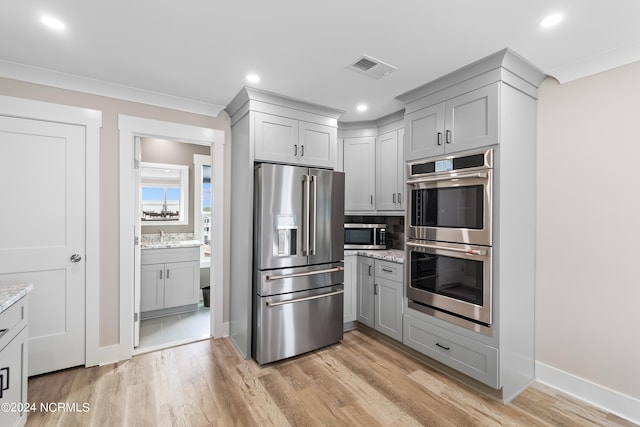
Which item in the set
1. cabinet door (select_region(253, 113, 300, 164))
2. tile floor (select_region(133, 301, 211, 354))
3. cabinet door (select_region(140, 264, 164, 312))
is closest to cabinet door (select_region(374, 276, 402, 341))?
cabinet door (select_region(253, 113, 300, 164))

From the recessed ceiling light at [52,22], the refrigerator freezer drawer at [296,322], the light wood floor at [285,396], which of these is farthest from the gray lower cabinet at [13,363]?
the recessed ceiling light at [52,22]

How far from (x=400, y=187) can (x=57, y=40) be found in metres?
3.18

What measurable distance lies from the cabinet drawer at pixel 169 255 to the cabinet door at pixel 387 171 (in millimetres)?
2592

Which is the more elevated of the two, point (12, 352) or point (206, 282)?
point (12, 352)

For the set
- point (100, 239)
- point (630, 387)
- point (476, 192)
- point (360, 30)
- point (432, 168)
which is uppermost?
point (360, 30)

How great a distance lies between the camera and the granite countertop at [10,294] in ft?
5.32

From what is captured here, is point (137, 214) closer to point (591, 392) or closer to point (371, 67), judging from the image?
point (371, 67)

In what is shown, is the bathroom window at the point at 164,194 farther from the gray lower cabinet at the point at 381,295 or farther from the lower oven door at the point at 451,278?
the lower oven door at the point at 451,278

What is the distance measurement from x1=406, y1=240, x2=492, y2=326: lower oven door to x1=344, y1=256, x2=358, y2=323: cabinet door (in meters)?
0.81

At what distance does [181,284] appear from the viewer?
4.07 m

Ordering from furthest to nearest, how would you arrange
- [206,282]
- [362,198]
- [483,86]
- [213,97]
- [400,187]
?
[206,282]
[362,198]
[400,187]
[213,97]
[483,86]

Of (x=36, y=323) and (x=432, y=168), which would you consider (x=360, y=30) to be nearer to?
(x=432, y=168)

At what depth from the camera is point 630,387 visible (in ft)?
6.84

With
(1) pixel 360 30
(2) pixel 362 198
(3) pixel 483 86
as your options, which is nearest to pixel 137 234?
(2) pixel 362 198
